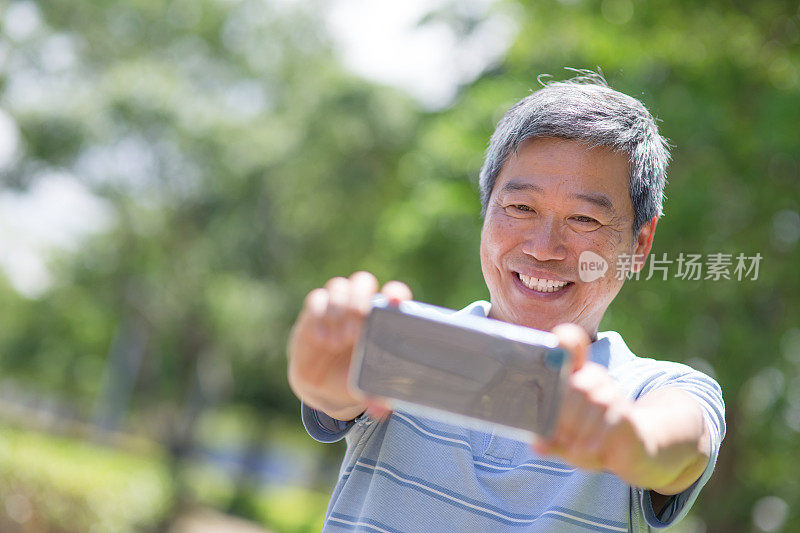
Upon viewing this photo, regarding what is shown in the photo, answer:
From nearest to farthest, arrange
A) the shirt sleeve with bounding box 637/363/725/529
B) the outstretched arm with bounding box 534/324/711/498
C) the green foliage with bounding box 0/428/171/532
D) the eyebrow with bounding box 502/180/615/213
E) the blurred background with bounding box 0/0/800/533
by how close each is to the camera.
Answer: the outstretched arm with bounding box 534/324/711/498 → the shirt sleeve with bounding box 637/363/725/529 → the eyebrow with bounding box 502/180/615/213 → the blurred background with bounding box 0/0/800/533 → the green foliage with bounding box 0/428/171/532

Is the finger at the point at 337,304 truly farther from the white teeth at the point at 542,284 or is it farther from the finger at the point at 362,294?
the white teeth at the point at 542,284

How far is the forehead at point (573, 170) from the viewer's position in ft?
4.60

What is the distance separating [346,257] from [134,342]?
26.1ft

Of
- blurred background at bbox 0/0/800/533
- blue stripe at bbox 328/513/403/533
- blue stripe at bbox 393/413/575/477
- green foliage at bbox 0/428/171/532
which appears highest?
blurred background at bbox 0/0/800/533

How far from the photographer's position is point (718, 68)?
5.82 metres

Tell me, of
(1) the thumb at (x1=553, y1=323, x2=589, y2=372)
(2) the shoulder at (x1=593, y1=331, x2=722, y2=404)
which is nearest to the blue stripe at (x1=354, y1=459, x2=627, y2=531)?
(2) the shoulder at (x1=593, y1=331, x2=722, y2=404)

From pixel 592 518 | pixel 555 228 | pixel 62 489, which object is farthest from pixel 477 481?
pixel 62 489

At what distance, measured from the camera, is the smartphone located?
904 mm

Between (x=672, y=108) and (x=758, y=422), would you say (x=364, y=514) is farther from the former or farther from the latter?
(x=758, y=422)

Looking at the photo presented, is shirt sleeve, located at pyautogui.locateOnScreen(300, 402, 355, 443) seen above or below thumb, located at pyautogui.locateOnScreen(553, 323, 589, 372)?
below

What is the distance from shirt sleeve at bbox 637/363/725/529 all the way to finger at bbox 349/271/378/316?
1.69 ft

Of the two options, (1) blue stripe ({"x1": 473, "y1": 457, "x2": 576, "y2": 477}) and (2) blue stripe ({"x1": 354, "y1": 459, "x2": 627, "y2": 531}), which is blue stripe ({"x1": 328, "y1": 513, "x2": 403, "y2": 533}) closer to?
(2) blue stripe ({"x1": 354, "y1": 459, "x2": 627, "y2": 531})

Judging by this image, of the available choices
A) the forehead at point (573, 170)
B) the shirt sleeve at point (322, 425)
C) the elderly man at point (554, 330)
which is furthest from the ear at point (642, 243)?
the shirt sleeve at point (322, 425)

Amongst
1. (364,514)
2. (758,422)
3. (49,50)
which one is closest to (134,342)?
(49,50)
